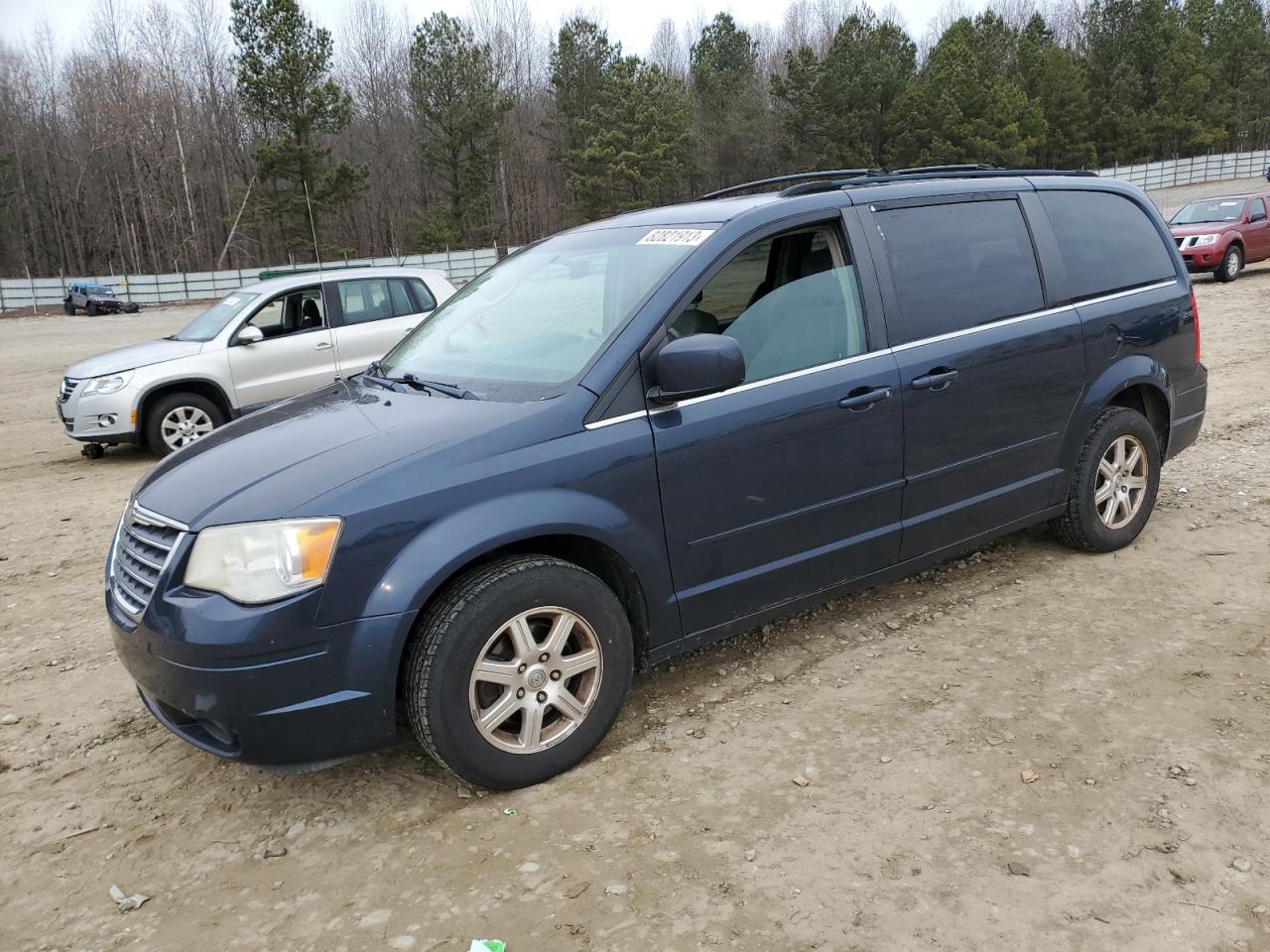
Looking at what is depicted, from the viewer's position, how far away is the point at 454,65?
46094mm

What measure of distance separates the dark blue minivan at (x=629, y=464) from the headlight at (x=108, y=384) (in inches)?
226

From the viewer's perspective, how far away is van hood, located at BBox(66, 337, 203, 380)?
8.88m

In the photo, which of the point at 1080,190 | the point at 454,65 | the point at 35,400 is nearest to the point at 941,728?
the point at 1080,190

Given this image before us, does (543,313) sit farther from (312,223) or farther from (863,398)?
(312,223)

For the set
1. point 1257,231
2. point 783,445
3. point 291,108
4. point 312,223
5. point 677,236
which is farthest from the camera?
point 312,223

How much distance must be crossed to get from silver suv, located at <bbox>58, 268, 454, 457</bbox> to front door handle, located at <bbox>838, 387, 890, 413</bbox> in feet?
20.4

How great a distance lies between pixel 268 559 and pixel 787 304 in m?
2.14

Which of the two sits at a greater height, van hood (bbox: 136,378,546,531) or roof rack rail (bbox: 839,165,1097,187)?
roof rack rail (bbox: 839,165,1097,187)

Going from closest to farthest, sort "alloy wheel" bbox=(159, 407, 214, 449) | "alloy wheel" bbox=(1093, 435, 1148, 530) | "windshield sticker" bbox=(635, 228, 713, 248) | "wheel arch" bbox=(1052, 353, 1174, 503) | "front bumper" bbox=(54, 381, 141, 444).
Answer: "windshield sticker" bbox=(635, 228, 713, 248)
"wheel arch" bbox=(1052, 353, 1174, 503)
"alloy wheel" bbox=(1093, 435, 1148, 530)
"front bumper" bbox=(54, 381, 141, 444)
"alloy wheel" bbox=(159, 407, 214, 449)

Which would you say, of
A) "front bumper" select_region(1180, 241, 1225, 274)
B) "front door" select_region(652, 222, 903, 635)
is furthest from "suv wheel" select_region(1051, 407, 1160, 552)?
"front bumper" select_region(1180, 241, 1225, 274)

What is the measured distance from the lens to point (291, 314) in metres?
9.41

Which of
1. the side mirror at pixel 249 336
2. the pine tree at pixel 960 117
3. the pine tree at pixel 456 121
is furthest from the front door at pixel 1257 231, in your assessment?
the pine tree at pixel 456 121

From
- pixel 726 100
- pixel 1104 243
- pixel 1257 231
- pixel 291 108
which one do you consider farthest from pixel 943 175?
pixel 726 100

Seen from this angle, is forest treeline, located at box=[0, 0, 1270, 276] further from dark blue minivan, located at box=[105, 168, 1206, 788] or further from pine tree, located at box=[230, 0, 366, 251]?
dark blue minivan, located at box=[105, 168, 1206, 788]
